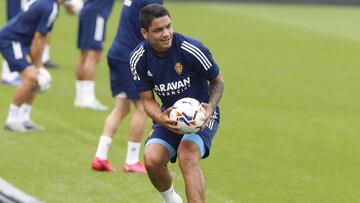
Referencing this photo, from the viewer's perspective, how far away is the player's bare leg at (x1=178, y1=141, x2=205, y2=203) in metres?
8.32

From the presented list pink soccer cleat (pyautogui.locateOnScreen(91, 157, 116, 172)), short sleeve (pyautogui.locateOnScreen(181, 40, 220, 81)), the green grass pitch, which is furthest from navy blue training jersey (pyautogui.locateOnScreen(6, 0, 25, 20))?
short sleeve (pyautogui.locateOnScreen(181, 40, 220, 81))

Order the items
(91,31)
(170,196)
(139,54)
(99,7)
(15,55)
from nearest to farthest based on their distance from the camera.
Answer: (139,54), (170,196), (15,55), (99,7), (91,31)

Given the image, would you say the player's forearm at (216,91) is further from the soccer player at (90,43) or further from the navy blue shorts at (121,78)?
the soccer player at (90,43)

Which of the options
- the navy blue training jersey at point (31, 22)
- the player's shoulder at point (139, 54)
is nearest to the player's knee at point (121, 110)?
the navy blue training jersey at point (31, 22)

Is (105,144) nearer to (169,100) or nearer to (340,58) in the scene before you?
(169,100)

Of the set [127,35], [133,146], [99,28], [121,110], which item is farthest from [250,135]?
[99,28]

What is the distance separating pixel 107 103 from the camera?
16250 millimetres

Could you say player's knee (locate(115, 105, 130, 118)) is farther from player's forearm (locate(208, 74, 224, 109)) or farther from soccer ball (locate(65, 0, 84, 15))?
soccer ball (locate(65, 0, 84, 15))

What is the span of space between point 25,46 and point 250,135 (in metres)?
3.23

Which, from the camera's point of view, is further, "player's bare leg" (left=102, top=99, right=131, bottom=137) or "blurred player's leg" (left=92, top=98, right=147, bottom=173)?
"player's bare leg" (left=102, top=99, right=131, bottom=137)

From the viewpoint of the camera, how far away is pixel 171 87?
8672 millimetres

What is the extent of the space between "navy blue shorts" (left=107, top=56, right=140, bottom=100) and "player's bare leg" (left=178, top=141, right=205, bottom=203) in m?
2.66

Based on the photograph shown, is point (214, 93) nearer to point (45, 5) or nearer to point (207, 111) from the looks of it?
point (207, 111)

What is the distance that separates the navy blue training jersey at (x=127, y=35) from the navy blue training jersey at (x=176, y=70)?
7.70 ft
